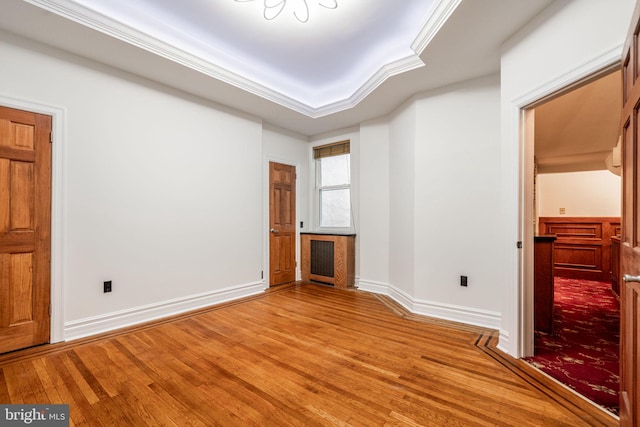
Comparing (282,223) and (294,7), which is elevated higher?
(294,7)

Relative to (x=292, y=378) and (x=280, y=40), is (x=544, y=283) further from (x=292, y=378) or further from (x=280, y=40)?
(x=280, y=40)

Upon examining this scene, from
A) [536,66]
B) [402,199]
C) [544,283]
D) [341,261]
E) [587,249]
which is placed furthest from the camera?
[587,249]

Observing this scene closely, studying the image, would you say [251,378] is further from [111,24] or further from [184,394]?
[111,24]

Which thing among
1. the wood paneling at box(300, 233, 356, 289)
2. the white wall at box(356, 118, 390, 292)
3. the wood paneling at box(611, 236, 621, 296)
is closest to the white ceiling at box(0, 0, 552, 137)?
the white wall at box(356, 118, 390, 292)

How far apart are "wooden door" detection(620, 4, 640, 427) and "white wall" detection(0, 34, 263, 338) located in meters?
3.76

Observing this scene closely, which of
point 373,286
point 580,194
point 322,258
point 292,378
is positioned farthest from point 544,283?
point 580,194

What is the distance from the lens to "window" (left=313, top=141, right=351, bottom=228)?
16.8 feet

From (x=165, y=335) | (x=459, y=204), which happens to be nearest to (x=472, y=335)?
(x=459, y=204)

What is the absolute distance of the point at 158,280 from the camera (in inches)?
131

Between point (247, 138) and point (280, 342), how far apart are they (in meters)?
2.92

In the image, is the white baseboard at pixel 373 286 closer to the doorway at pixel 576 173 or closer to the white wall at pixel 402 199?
the white wall at pixel 402 199

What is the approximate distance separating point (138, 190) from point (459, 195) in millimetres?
3534

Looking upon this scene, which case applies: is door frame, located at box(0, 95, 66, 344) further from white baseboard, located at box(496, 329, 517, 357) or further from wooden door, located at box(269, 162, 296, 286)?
white baseboard, located at box(496, 329, 517, 357)

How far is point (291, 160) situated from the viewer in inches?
201
